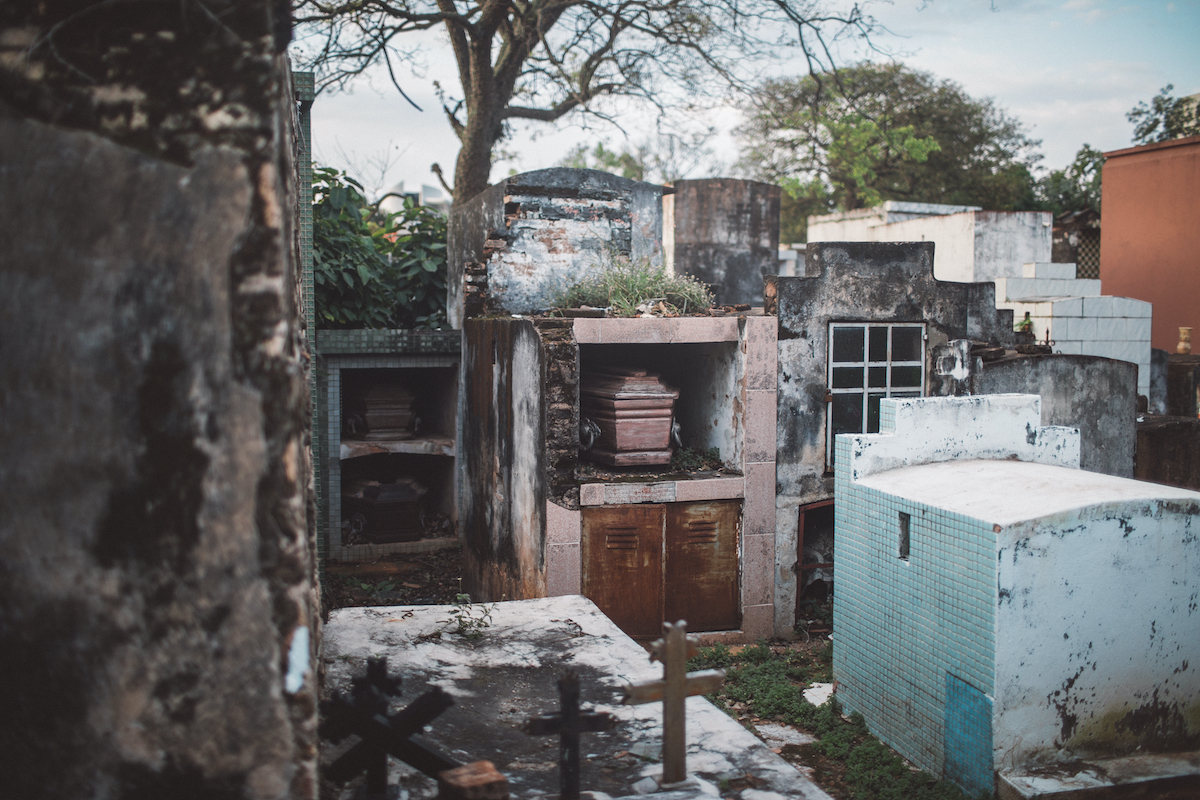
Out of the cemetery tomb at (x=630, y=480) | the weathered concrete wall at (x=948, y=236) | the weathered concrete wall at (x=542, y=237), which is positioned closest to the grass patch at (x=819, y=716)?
the cemetery tomb at (x=630, y=480)

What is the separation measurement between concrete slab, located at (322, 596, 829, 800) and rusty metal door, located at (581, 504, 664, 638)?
2.72 m

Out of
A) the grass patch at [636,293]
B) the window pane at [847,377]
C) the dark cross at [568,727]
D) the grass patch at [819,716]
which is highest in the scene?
the grass patch at [636,293]

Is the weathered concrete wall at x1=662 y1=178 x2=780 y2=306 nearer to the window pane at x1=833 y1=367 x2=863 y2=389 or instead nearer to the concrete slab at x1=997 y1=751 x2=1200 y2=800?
the window pane at x1=833 y1=367 x2=863 y2=389

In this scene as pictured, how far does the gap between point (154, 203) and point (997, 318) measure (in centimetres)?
962

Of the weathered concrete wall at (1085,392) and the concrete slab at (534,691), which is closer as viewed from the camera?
the concrete slab at (534,691)

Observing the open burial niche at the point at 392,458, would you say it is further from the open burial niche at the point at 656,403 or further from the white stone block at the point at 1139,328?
the white stone block at the point at 1139,328

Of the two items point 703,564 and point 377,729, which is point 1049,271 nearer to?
point 703,564

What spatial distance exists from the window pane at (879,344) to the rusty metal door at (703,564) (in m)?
2.40

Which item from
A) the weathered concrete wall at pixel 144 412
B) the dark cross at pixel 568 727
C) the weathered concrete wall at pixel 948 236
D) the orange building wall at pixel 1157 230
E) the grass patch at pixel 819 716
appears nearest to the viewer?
the weathered concrete wall at pixel 144 412

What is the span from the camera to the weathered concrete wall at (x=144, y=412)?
2000 mm

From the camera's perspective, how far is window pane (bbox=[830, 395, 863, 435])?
920 centimetres

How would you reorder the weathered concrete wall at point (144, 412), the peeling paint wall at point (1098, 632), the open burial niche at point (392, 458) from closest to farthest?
the weathered concrete wall at point (144, 412) < the peeling paint wall at point (1098, 632) < the open burial niche at point (392, 458)

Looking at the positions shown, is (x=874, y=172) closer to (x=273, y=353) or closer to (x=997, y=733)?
(x=997, y=733)

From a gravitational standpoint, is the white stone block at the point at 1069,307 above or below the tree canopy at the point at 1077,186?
below
